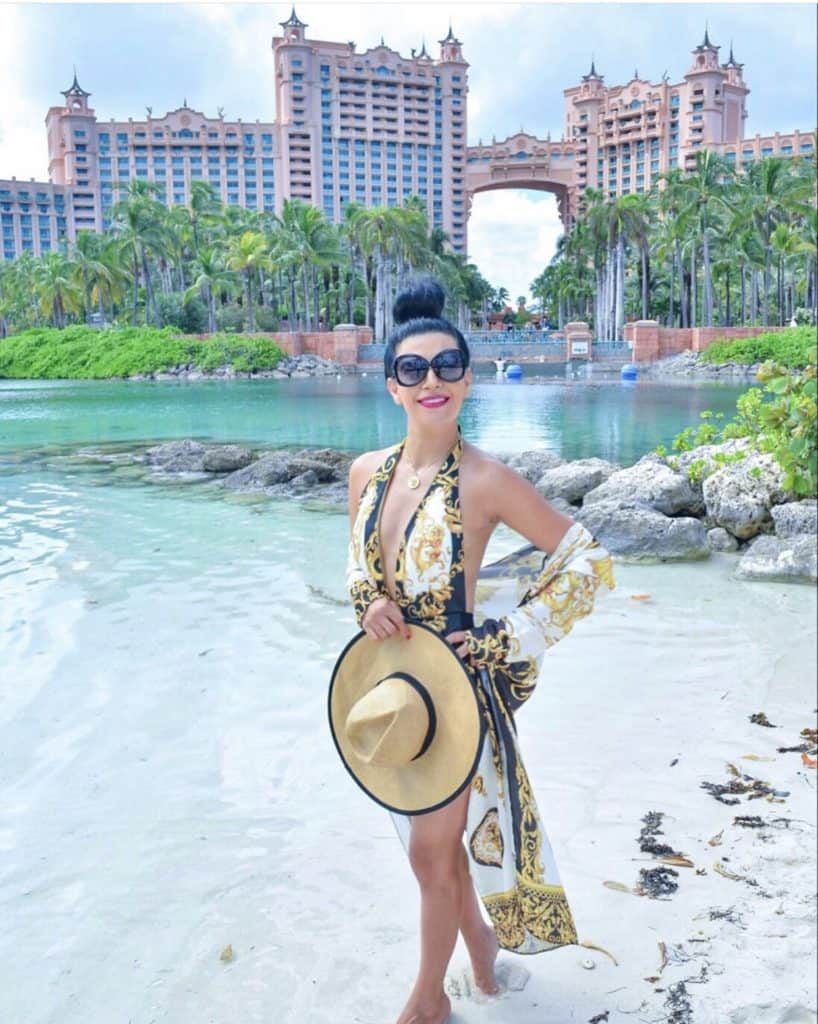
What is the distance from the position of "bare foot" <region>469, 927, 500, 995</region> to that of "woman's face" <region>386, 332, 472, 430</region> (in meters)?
1.33

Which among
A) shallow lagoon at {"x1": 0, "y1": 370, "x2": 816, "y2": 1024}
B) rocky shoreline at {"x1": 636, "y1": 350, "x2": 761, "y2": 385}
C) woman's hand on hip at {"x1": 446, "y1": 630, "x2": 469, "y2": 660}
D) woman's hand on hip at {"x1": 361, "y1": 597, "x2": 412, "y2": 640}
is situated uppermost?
rocky shoreline at {"x1": 636, "y1": 350, "x2": 761, "y2": 385}

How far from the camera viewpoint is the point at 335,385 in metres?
42.6

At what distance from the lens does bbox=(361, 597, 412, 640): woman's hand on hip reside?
2223 mm

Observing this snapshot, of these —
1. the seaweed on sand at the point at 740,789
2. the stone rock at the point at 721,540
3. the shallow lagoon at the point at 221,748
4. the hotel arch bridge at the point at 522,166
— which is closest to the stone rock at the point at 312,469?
the shallow lagoon at the point at 221,748

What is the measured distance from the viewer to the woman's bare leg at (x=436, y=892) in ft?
7.32

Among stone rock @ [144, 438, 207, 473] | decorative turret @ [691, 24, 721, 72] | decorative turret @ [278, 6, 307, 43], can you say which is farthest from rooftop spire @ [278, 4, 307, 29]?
stone rock @ [144, 438, 207, 473]

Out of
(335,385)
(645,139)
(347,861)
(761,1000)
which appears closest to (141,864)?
(347,861)

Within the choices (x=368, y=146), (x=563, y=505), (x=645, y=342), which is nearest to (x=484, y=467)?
(x=563, y=505)

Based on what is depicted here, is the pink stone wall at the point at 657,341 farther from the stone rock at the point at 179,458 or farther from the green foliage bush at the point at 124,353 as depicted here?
the stone rock at the point at 179,458

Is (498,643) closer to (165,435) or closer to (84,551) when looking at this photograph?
(84,551)

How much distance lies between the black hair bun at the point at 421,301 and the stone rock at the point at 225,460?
12.1 m

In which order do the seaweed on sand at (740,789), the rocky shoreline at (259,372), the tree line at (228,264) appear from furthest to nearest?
the tree line at (228,264) < the rocky shoreline at (259,372) < the seaweed on sand at (740,789)

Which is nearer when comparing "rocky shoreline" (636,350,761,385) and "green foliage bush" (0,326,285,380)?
"rocky shoreline" (636,350,761,385)

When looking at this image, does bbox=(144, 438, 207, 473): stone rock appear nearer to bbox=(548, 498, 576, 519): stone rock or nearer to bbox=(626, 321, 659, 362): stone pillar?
bbox=(548, 498, 576, 519): stone rock
